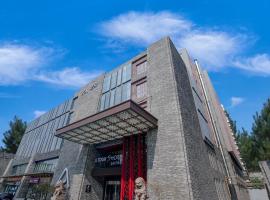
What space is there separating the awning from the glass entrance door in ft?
12.4

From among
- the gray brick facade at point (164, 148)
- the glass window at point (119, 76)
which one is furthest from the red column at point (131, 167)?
the glass window at point (119, 76)

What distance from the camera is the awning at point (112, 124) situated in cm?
1263

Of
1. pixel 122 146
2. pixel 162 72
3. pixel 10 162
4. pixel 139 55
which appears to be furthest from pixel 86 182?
pixel 10 162

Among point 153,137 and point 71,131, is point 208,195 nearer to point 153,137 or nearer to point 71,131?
point 153,137

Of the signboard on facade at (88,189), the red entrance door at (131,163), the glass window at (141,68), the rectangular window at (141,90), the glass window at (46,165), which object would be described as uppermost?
the glass window at (141,68)

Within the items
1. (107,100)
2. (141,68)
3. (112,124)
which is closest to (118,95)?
(107,100)

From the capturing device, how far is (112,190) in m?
17.2

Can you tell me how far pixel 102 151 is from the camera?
18.7 metres

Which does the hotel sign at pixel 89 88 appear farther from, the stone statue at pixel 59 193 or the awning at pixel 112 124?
the stone statue at pixel 59 193

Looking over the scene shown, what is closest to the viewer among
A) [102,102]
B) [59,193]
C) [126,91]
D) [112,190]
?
[59,193]

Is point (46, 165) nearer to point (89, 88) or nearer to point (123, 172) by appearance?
point (89, 88)

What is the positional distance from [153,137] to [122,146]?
3.79 meters

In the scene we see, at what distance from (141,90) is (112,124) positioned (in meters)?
5.34

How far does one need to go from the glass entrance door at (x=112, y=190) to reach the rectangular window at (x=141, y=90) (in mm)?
7689
